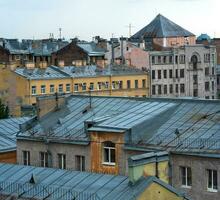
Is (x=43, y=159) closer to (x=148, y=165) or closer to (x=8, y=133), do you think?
(x=8, y=133)

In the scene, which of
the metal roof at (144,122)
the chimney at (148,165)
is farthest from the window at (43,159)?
the chimney at (148,165)

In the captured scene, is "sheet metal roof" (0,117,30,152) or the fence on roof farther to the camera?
"sheet metal roof" (0,117,30,152)

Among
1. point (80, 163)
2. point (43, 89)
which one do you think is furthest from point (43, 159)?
point (43, 89)

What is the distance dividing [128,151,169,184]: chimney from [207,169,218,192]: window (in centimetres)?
188

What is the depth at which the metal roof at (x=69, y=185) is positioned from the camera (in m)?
29.2

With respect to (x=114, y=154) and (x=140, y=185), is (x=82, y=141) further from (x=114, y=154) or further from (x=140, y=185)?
(x=140, y=185)

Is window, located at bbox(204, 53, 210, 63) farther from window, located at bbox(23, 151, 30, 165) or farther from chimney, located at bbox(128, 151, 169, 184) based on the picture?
chimney, located at bbox(128, 151, 169, 184)

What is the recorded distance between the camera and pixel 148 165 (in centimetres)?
3106

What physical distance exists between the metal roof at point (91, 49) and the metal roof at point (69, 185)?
75636 mm

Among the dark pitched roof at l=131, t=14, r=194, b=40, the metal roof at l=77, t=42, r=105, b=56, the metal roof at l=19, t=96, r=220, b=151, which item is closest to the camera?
the metal roof at l=19, t=96, r=220, b=151

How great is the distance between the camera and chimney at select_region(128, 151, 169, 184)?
29672 mm

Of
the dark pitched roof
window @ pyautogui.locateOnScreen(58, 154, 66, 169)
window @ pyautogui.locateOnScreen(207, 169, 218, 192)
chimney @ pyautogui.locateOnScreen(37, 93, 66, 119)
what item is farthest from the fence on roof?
the dark pitched roof

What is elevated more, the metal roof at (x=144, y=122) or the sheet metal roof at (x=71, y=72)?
the sheet metal roof at (x=71, y=72)

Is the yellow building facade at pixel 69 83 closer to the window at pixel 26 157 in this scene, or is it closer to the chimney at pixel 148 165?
the window at pixel 26 157
